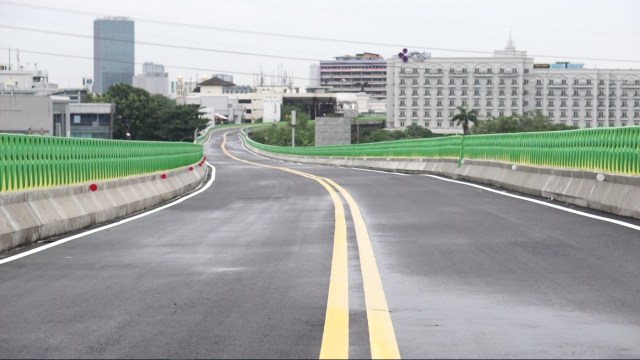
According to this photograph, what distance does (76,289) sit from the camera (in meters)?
8.91

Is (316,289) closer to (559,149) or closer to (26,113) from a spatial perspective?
(559,149)

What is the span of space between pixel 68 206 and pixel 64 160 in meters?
1.22

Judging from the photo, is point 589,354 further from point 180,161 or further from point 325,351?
point 180,161

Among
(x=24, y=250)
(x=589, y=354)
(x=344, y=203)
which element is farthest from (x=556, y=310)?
(x=344, y=203)

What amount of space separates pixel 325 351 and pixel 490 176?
21754 mm

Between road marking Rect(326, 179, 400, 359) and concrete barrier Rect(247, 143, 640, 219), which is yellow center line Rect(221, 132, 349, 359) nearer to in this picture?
road marking Rect(326, 179, 400, 359)

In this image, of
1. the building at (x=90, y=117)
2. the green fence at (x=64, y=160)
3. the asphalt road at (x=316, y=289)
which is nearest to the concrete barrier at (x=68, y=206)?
the green fence at (x=64, y=160)

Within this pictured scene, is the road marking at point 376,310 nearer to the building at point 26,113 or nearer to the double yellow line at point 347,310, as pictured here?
the double yellow line at point 347,310

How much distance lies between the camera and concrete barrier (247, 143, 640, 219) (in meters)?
16.1

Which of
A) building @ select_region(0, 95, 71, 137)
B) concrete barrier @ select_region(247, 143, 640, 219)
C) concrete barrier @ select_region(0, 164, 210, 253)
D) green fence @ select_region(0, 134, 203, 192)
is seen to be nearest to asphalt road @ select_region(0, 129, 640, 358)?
concrete barrier @ select_region(0, 164, 210, 253)

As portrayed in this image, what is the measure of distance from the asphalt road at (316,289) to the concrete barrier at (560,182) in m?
0.94

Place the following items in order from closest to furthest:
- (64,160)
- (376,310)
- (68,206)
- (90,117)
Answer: (376,310) < (68,206) < (64,160) < (90,117)

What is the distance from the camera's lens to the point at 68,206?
51.1 ft

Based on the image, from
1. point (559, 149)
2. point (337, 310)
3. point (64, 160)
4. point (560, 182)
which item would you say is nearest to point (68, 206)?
point (64, 160)
